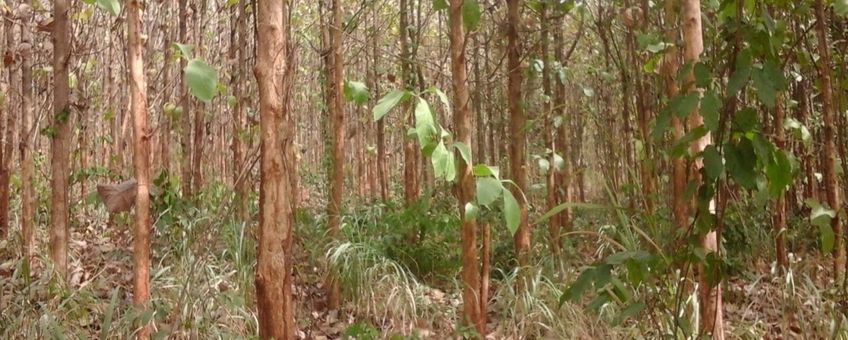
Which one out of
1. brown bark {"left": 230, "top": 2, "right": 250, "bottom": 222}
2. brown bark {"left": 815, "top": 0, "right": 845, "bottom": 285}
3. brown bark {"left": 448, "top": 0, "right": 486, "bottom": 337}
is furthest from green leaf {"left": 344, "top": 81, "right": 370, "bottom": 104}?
brown bark {"left": 230, "top": 2, "right": 250, "bottom": 222}

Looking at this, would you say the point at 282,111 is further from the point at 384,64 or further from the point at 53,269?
the point at 384,64

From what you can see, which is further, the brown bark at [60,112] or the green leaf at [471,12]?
the brown bark at [60,112]

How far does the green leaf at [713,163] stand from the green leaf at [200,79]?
1246 mm

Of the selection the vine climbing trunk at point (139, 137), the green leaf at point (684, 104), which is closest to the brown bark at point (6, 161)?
the vine climbing trunk at point (139, 137)

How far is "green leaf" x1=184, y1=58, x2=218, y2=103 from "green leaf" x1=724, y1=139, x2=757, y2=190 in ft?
4.23

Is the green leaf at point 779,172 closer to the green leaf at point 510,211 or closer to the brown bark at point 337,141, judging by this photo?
the green leaf at point 510,211

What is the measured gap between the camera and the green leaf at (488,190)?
6.06 feet

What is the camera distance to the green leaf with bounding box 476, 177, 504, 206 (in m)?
1.85

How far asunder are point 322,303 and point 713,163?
347 cm

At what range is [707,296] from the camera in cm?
262

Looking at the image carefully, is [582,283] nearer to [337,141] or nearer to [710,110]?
[710,110]

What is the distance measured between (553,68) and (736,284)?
1.97m

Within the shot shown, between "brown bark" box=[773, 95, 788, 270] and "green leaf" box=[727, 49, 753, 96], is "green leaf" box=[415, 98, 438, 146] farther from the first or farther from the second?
"brown bark" box=[773, 95, 788, 270]

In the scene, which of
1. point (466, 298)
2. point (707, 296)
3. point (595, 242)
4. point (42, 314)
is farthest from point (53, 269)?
point (595, 242)
